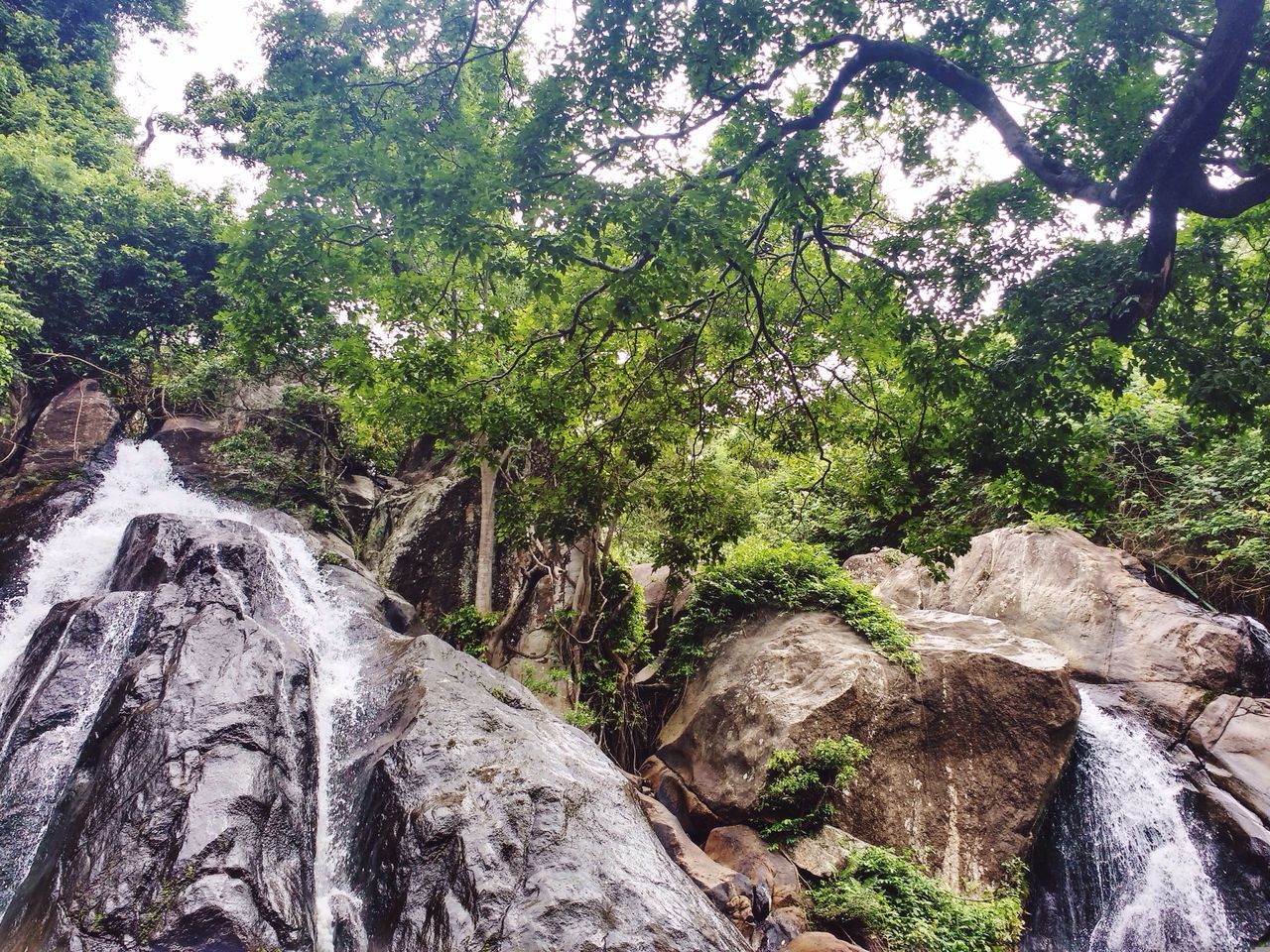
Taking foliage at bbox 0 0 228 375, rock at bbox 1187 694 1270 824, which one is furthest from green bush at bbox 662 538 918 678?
foliage at bbox 0 0 228 375

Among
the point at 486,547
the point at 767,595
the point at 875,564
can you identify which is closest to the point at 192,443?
the point at 486,547

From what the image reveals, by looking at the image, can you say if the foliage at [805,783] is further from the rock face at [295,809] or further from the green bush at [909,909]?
the rock face at [295,809]

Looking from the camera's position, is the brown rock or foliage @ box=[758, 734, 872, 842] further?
foliage @ box=[758, 734, 872, 842]

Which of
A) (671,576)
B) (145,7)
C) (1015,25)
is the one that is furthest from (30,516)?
(145,7)

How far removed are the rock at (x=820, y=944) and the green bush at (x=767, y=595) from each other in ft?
14.1

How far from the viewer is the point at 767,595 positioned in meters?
10.4

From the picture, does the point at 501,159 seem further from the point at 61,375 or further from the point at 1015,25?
the point at 61,375

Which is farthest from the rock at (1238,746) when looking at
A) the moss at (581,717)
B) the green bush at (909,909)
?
the moss at (581,717)

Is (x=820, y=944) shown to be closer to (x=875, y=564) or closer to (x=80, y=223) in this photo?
(x=875, y=564)

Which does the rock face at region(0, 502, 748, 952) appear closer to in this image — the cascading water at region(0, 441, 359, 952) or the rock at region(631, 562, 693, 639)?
the cascading water at region(0, 441, 359, 952)

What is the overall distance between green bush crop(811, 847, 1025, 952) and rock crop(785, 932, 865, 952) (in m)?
0.47

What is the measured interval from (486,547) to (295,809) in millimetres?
5803

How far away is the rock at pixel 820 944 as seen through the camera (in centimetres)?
617

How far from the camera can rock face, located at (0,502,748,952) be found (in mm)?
4121
